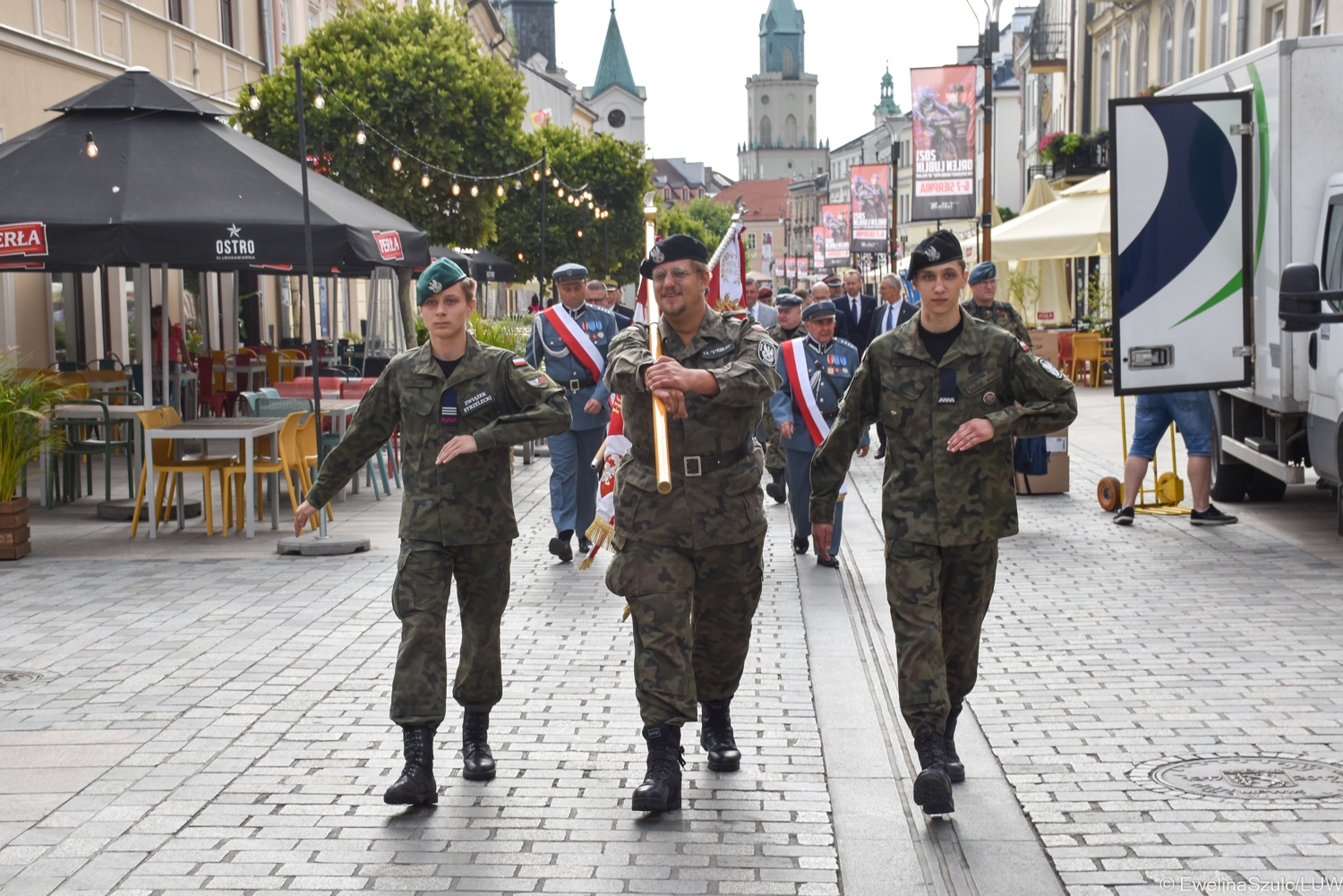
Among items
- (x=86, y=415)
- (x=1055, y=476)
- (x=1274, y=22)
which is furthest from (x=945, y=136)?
(x=86, y=415)

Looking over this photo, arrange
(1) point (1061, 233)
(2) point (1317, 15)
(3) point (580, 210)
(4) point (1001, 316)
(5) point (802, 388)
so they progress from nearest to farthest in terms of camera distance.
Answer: (5) point (802, 388)
(4) point (1001, 316)
(1) point (1061, 233)
(2) point (1317, 15)
(3) point (580, 210)

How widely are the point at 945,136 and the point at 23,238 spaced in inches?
635

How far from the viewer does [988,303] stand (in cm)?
1071

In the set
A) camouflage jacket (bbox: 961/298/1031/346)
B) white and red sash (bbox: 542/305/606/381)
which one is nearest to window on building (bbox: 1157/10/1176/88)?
camouflage jacket (bbox: 961/298/1031/346)

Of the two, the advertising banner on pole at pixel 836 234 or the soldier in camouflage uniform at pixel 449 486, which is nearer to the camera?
the soldier in camouflage uniform at pixel 449 486

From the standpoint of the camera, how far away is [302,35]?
103 ft

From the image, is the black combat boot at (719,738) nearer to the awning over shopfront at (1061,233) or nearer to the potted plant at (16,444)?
the potted plant at (16,444)

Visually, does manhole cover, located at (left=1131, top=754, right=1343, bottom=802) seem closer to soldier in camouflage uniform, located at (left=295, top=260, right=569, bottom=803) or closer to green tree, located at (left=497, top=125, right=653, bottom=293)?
soldier in camouflage uniform, located at (left=295, top=260, right=569, bottom=803)

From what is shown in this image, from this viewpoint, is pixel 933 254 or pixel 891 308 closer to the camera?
pixel 933 254

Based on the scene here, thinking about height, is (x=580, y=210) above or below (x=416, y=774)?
above

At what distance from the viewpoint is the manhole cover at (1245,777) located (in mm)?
4984

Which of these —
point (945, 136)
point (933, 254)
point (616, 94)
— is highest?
point (616, 94)

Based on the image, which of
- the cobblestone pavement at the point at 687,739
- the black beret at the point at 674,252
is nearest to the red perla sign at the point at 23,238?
the cobblestone pavement at the point at 687,739

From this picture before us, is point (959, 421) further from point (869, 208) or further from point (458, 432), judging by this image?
point (869, 208)
